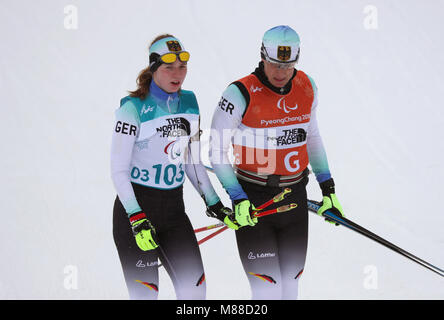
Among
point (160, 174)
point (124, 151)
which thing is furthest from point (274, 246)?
point (124, 151)

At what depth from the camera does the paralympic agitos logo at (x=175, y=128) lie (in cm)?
335

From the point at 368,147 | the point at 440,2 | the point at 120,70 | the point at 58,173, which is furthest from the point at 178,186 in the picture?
the point at 440,2

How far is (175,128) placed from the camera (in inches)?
134

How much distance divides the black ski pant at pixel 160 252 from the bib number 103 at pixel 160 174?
0.06m

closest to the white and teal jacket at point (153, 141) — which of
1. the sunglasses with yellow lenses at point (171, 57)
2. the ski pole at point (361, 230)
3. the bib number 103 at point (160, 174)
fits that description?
the bib number 103 at point (160, 174)

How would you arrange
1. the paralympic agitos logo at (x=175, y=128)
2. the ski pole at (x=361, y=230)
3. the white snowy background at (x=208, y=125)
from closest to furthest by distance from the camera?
the paralympic agitos logo at (x=175, y=128)
the ski pole at (x=361, y=230)
the white snowy background at (x=208, y=125)

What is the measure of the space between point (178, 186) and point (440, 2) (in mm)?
6717

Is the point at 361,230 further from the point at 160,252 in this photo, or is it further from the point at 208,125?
the point at 208,125

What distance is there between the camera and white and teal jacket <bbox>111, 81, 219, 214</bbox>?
3.26 meters

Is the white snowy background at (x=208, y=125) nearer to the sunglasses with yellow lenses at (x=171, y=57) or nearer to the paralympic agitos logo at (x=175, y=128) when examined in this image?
the paralympic agitos logo at (x=175, y=128)

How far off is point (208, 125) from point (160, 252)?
132 inches

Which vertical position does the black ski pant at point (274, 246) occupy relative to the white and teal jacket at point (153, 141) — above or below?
below

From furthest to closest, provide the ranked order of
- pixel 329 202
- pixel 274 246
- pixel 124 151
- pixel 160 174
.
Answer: pixel 329 202 → pixel 274 246 → pixel 160 174 → pixel 124 151

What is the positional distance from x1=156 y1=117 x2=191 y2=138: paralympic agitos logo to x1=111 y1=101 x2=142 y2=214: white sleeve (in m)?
0.16
